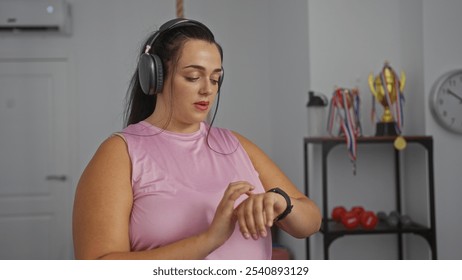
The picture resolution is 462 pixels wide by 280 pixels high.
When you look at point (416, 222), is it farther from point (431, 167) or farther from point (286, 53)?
point (286, 53)

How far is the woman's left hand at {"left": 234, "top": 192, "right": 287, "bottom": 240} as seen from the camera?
525mm

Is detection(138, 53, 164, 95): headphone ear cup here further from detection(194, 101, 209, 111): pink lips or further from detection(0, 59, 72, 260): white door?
detection(0, 59, 72, 260): white door

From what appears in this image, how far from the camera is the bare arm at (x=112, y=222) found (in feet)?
1.78

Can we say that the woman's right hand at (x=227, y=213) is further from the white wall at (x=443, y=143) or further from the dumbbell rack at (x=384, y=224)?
the white wall at (x=443, y=143)

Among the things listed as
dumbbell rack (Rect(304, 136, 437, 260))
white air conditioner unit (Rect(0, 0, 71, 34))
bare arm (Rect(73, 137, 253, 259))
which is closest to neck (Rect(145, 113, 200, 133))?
bare arm (Rect(73, 137, 253, 259))

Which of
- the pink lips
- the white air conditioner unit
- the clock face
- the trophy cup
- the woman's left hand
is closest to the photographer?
the woman's left hand

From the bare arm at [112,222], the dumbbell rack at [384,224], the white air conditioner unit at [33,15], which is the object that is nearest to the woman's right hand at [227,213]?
the bare arm at [112,222]

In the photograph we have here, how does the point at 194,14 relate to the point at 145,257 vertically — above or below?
above

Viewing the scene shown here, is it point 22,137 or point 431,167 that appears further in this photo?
point 22,137

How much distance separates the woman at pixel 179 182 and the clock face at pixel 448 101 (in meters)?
1.02

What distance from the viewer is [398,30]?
67.6 inches

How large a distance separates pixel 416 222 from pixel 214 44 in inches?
51.9

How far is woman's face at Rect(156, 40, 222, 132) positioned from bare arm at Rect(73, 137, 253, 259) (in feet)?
0.41
